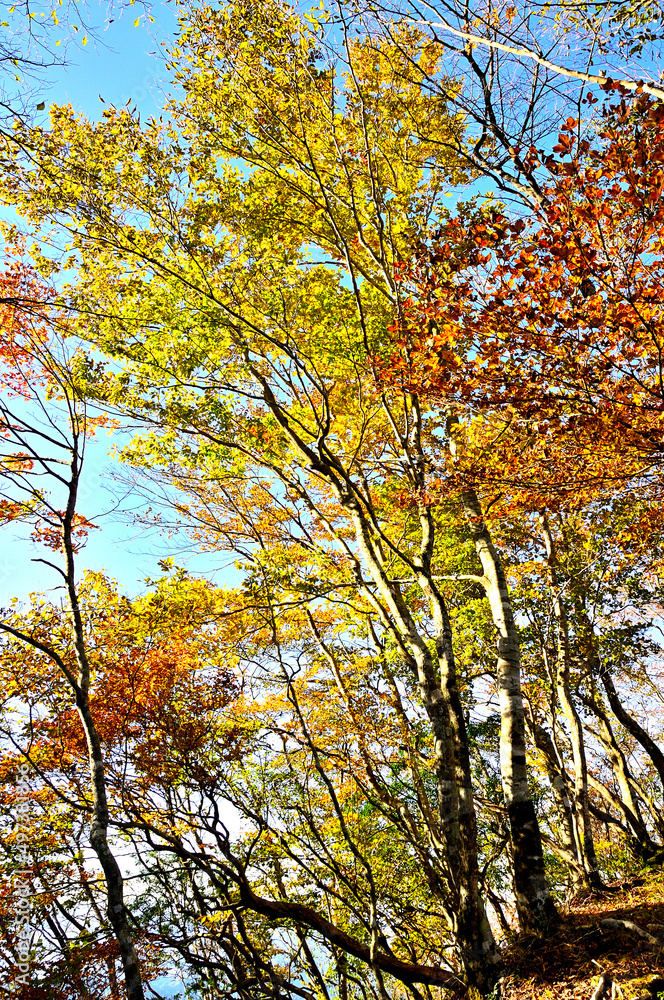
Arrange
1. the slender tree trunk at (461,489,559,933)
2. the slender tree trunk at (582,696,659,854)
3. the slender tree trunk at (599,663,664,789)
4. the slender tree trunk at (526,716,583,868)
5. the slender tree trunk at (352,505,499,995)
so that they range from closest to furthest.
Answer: the slender tree trunk at (352,505,499,995), the slender tree trunk at (461,489,559,933), the slender tree trunk at (526,716,583,868), the slender tree trunk at (582,696,659,854), the slender tree trunk at (599,663,664,789)

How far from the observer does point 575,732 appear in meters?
10.6

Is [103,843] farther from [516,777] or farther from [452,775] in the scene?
[516,777]

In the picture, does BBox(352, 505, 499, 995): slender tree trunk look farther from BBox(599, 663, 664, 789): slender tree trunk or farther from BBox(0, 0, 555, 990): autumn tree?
BBox(599, 663, 664, 789): slender tree trunk

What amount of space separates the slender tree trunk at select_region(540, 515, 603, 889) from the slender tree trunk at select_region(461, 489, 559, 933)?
3817mm

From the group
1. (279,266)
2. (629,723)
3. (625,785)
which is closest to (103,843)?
(279,266)

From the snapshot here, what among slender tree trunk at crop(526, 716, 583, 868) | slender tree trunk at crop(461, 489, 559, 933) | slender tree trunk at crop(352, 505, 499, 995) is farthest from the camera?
slender tree trunk at crop(526, 716, 583, 868)

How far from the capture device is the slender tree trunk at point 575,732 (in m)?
9.77

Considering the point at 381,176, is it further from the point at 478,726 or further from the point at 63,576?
the point at 478,726

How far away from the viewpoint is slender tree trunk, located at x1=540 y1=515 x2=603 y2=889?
977 cm

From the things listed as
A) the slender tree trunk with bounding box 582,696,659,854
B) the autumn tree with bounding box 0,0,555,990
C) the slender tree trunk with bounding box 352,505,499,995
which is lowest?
the slender tree trunk with bounding box 582,696,659,854

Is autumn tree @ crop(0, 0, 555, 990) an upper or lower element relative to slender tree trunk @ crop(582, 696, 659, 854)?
upper

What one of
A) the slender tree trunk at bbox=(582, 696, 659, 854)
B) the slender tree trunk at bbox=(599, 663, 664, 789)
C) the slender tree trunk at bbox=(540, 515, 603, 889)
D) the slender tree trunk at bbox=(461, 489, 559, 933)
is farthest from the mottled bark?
the slender tree trunk at bbox=(461, 489, 559, 933)

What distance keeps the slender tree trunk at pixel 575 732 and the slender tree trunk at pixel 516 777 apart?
382cm

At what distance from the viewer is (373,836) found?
8227 mm
